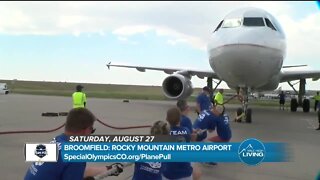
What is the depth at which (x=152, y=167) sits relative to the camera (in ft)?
12.1

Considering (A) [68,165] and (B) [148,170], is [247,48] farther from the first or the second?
(A) [68,165]

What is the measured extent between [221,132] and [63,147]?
12.4 ft

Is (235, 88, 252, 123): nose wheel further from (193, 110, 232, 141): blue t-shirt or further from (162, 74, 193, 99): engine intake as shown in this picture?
(193, 110, 232, 141): blue t-shirt

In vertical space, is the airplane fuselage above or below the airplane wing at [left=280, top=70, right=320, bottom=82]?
above

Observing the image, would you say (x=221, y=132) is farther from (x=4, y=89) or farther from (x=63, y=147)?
(x=4, y=89)

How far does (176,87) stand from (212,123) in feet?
38.3

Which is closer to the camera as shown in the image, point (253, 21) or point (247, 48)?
point (247, 48)

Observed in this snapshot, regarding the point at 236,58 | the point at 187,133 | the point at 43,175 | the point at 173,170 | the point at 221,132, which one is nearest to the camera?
the point at 43,175

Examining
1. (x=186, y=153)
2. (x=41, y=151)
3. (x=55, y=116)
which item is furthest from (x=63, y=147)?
(x=55, y=116)

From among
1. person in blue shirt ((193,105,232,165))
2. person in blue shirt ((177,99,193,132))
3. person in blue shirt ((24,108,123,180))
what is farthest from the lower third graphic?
person in blue shirt ((193,105,232,165))

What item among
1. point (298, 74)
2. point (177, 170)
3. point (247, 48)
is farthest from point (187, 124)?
point (298, 74)

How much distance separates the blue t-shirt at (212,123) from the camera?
625cm

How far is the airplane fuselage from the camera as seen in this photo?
508 inches

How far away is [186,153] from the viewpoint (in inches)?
145
